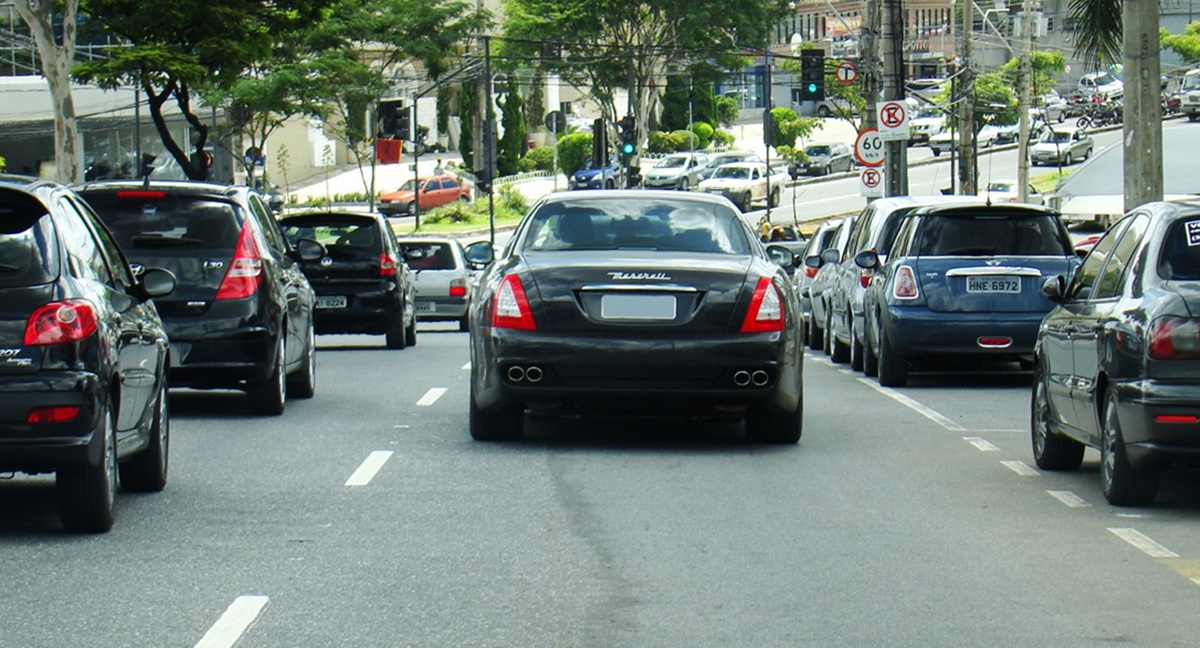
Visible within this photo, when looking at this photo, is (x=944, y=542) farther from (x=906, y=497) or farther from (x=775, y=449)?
(x=775, y=449)

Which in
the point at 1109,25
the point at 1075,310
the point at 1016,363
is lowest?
the point at 1016,363

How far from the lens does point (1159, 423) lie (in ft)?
30.5

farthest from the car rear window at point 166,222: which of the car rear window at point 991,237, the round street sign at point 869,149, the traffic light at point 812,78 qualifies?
the traffic light at point 812,78

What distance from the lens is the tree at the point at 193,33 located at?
31.4 m

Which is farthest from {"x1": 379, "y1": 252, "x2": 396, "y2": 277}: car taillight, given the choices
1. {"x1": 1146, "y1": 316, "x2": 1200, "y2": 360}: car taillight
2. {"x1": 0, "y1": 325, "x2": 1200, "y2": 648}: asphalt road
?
{"x1": 1146, "y1": 316, "x2": 1200, "y2": 360}: car taillight

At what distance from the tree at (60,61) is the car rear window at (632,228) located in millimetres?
15678

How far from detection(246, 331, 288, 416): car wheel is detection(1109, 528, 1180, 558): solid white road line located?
268 inches

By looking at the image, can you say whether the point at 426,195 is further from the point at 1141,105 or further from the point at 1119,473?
the point at 1119,473

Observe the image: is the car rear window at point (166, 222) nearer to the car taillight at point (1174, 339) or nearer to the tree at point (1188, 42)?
the car taillight at point (1174, 339)

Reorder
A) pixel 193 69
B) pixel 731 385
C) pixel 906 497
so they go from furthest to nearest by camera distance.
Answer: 1. pixel 193 69
2. pixel 731 385
3. pixel 906 497

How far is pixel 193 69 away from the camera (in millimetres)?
31312

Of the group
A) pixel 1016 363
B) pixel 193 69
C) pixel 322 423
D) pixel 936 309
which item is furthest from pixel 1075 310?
pixel 193 69

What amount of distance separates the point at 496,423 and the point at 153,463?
270 cm

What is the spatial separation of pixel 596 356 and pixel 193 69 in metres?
20.9
